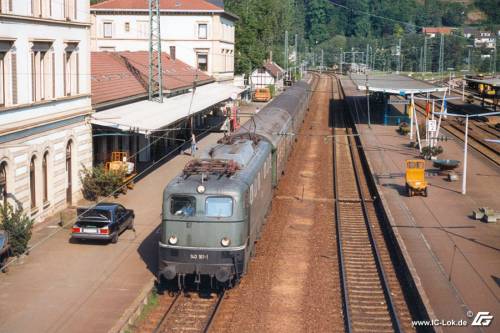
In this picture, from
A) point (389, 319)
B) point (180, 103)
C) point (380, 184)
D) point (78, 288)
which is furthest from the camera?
point (180, 103)

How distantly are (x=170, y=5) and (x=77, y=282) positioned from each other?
47126mm

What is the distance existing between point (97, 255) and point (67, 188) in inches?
270

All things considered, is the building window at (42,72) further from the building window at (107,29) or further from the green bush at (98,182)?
the building window at (107,29)

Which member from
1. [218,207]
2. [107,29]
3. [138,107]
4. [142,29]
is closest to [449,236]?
[218,207]

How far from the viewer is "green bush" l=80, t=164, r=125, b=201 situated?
26.2 metres

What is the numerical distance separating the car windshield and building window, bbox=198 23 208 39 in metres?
41.5

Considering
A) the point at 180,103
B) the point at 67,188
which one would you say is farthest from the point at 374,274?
the point at 180,103

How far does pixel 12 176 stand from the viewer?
20.7m

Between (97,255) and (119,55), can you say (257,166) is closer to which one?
(97,255)

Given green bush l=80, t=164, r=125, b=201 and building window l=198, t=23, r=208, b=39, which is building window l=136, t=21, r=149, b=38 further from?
green bush l=80, t=164, r=125, b=201

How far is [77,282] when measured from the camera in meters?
16.9

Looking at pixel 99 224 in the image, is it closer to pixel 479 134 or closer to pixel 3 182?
pixel 3 182

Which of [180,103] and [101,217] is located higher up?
[180,103]

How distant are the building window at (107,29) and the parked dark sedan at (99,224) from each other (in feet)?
143
